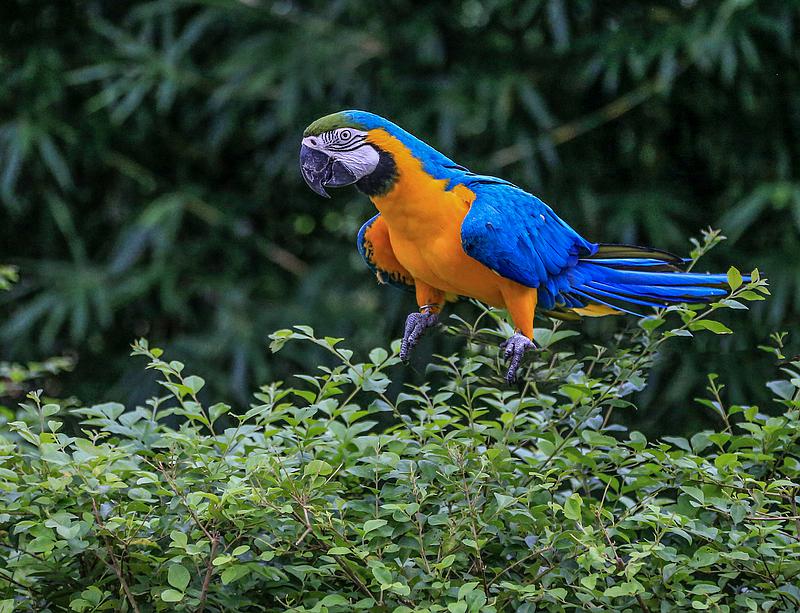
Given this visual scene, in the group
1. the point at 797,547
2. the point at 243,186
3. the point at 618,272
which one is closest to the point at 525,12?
the point at 243,186

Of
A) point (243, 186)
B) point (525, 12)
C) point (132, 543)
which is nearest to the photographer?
point (132, 543)

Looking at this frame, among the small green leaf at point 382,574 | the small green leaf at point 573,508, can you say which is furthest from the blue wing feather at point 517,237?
the small green leaf at point 382,574

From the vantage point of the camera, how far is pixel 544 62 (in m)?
3.26

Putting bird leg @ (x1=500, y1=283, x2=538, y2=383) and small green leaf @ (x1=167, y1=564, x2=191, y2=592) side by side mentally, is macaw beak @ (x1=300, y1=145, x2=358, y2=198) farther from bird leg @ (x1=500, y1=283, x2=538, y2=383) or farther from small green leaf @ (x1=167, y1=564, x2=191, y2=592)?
small green leaf @ (x1=167, y1=564, x2=191, y2=592)

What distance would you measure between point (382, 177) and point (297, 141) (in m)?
2.37

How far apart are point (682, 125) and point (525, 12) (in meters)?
0.65

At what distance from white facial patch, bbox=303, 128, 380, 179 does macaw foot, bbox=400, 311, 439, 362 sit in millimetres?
211

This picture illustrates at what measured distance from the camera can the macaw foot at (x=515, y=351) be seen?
1080mm

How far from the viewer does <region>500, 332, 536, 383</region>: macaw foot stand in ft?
3.54

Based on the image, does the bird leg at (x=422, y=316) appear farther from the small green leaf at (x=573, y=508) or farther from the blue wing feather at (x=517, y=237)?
the small green leaf at (x=573, y=508)

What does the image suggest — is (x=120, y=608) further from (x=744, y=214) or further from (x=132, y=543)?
(x=744, y=214)

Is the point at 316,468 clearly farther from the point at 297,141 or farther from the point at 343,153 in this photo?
the point at 297,141

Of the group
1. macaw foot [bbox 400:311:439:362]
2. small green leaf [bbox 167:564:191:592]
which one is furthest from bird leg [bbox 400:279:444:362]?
small green leaf [bbox 167:564:191:592]

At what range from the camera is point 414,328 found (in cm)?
118
